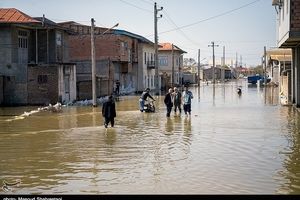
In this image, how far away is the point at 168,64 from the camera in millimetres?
85750

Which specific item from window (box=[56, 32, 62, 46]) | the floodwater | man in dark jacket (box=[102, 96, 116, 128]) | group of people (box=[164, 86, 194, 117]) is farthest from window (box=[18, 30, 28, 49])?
man in dark jacket (box=[102, 96, 116, 128])

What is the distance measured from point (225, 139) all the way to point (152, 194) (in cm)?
795

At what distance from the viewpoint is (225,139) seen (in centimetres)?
1634

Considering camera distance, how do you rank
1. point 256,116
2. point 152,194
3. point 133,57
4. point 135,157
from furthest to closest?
1. point 133,57
2. point 256,116
3. point 135,157
4. point 152,194

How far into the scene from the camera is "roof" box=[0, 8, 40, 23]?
3584 centimetres

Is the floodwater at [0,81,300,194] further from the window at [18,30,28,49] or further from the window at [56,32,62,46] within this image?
the window at [56,32,62,46]

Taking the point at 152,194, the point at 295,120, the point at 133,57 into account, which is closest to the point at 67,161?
the point at 152,194

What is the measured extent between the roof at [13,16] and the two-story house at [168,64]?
38.9m

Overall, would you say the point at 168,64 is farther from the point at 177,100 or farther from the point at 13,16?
the point at 177,100

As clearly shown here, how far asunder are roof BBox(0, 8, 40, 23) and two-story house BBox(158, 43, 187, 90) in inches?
1533

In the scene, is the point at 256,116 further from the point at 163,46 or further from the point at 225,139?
the point at 163,46

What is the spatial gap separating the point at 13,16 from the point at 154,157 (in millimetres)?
27476

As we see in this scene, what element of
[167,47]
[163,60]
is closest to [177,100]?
[163,60]
